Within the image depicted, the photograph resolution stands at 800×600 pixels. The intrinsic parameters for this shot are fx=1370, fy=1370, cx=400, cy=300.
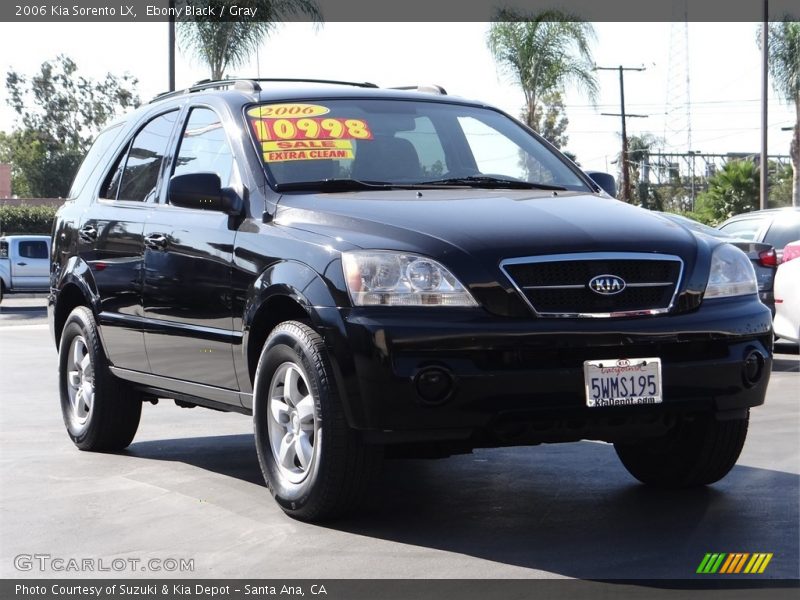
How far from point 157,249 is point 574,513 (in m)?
2.48

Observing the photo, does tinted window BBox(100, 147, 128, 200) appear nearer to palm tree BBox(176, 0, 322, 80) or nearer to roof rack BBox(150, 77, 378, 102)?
roof rack BBox(150, 77, 378, 102)

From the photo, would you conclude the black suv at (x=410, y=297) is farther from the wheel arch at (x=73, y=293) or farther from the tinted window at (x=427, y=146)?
the wheel arch at (x=73, y=293)

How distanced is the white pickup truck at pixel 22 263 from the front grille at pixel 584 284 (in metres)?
29.9

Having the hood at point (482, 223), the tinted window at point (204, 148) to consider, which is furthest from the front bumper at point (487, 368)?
the tinted window at point (204, 148)

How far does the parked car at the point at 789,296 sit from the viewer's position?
11656 mm

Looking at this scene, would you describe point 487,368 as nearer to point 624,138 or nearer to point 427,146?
point 427,146

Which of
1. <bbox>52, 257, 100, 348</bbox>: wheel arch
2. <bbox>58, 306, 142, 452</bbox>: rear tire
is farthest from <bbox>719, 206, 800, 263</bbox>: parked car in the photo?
<bbox>58, 306, 142, 452</bbox>: rear tire

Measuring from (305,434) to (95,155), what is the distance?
3613 mm

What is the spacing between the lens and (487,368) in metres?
5.07

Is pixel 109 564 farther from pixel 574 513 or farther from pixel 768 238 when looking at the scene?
pixel 768 238

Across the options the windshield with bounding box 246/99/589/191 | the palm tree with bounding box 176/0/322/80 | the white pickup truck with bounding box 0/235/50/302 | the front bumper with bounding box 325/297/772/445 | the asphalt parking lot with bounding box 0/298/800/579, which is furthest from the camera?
the white pickup truck with bounding box 0/235/50/302

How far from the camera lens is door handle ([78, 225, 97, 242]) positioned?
305 inches

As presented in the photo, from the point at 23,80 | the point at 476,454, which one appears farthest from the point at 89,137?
the point at 476,454

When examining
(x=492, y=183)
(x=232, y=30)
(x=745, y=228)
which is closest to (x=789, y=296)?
(x=745, y=228)
